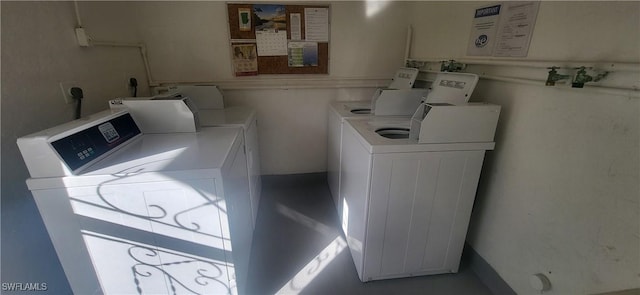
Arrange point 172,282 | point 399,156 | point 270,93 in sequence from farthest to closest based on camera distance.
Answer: point 270,93 → point 399,156 → point 172,282

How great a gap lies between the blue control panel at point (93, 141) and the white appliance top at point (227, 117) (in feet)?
1.39

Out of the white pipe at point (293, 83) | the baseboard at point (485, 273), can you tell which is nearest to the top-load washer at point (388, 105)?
the white pipe at point (293, 83)

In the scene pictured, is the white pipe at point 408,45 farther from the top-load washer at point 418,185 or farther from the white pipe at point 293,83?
the top-load washer at point 418,185

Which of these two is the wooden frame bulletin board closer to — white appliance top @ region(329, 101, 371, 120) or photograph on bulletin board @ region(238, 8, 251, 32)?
photograph on bulletin board @ region(238, 8, 251, 32)

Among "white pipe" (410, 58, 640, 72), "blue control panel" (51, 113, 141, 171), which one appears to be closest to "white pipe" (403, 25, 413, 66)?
"white pipe" (410, 58, 640, 72)

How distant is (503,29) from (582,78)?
0.57 meters

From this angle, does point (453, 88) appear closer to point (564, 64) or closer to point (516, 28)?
point (516, 28)

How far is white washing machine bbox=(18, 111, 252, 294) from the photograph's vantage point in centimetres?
95

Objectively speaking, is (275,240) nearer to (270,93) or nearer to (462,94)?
(270,93)

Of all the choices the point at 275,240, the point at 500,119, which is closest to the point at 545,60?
the point at 500,119

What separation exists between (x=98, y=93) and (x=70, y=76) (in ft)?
0.78

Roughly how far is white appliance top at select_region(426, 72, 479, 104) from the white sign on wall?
7.5 inches

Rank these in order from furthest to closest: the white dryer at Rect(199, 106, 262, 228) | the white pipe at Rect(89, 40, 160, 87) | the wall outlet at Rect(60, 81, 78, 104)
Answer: the white pipe at Rect(89, 40, 160, 87) → the white dryer at Rect(199, 106, 262, 228) → the wall outlet at Rect(60, 81, 78, 104)

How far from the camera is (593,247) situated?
101cm
